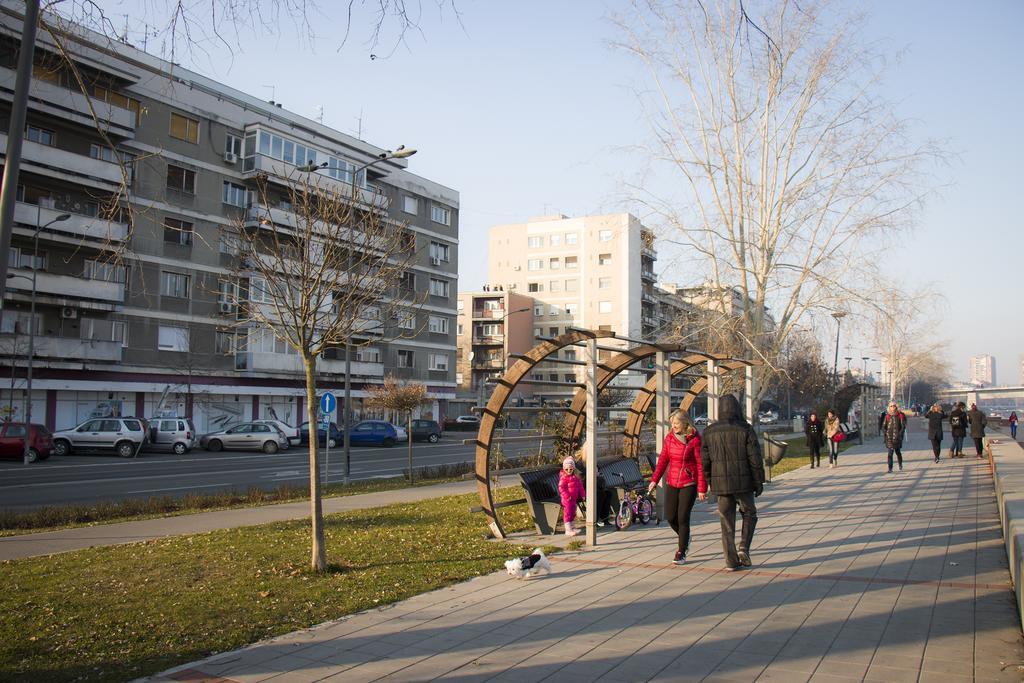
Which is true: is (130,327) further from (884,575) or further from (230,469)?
(884,575)

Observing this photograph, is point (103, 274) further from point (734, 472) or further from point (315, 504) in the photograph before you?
point (734, 472)

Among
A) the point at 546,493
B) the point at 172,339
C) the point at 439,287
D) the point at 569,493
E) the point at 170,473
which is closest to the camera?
the point at 569,493

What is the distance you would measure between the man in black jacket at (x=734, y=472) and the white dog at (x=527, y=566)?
1877 millimetres

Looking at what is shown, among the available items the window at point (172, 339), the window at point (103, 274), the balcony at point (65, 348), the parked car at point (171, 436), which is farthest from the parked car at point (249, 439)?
the window at point (103, 274)

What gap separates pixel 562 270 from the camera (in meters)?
84.6

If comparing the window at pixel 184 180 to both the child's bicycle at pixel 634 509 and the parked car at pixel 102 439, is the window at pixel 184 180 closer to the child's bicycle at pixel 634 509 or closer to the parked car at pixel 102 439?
the parked car at pixel 102 439

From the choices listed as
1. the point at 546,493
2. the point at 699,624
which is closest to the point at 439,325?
the point at 546,493

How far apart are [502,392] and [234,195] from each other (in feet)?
127

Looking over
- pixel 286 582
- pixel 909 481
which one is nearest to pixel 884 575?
pixel 286 582

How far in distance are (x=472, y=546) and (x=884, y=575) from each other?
4455 millimetres

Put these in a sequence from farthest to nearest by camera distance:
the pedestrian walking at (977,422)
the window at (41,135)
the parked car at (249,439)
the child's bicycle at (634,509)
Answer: the parked car at (249,439), the window at (41,135), the pedestrian walking at (977,422), the child's bicycle at (634,509)

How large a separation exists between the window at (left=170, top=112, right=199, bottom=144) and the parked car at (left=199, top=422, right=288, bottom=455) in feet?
52.2

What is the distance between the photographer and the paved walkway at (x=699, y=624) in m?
5.00

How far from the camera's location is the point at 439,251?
60.2 metres
